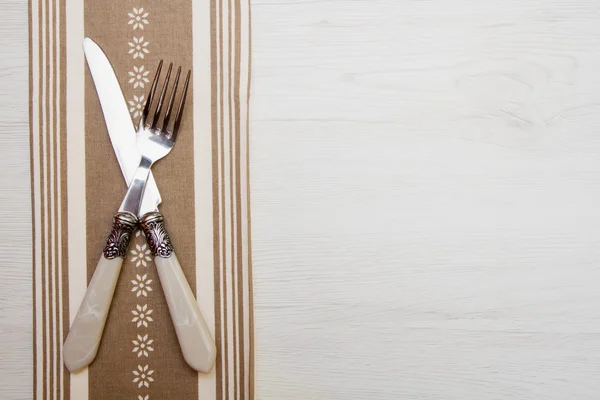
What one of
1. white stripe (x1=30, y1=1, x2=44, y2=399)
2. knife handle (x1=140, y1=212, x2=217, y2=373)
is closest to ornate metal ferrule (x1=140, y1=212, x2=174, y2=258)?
knife handle (x1=140, y1=212, x2=217, y2=373)

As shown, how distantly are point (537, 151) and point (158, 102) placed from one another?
1.22 feet

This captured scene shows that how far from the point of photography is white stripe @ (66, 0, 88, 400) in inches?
18.6

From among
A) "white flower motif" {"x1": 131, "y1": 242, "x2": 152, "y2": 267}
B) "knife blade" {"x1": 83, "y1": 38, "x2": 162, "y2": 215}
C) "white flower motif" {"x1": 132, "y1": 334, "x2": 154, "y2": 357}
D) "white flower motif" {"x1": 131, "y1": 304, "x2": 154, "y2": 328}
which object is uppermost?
"knife blade" {"x1": 83, "y1": 38, "x2": 162, "y2": 215}

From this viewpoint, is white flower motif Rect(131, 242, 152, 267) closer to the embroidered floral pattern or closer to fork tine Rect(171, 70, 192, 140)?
the embroidered floral pattern

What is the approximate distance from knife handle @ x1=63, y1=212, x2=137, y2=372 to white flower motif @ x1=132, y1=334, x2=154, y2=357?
0.03 m

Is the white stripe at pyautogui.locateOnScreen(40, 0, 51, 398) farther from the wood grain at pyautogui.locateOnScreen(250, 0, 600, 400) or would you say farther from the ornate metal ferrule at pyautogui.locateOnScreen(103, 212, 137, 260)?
the wood grain at pyautogui.locateOnScreen(250, 0, 600, 400)

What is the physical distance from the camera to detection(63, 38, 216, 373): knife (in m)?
0.46

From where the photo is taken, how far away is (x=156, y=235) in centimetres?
46

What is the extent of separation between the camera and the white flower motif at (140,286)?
47 centimetres

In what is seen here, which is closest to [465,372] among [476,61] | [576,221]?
[576,221]

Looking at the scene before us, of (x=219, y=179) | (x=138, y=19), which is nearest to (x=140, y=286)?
(x=219, y=179)

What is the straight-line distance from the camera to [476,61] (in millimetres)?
499

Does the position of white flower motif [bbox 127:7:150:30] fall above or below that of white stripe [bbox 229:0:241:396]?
above

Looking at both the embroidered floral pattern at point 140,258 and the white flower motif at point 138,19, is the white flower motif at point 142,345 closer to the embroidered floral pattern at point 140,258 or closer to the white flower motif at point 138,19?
the embroidered floral pattern at point 140,258
